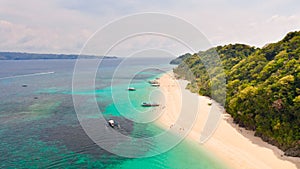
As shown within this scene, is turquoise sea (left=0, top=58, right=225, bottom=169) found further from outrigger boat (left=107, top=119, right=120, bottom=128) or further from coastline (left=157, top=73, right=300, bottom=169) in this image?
coastline (left=157, top=73, right=300, bottom=169)

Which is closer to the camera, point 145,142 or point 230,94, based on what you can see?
point 145,142

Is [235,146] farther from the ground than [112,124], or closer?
farther from the ground

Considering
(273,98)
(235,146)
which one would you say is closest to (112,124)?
(235,146)

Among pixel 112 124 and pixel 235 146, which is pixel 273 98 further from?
pixel 112 124

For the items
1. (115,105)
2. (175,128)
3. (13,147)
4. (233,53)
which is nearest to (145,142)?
(175,128)

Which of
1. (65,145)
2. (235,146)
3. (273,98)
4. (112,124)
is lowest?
(65,145)

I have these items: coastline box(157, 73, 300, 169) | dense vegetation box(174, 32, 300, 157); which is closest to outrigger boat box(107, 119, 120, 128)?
coastline box(157, 73, 300, 169)

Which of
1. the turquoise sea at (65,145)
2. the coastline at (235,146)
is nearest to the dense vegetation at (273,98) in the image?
the coastline at (235,146)

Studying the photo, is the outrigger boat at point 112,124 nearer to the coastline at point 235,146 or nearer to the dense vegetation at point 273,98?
the coastline at point 235,146

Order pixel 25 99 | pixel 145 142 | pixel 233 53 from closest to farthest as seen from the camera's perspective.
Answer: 1. pixel 145 142
2. pixel 25 99
3. pixel 233 53

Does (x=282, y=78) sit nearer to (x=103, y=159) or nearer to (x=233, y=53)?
(x=103, y=159)

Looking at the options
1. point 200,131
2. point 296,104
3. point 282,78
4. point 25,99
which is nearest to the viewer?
point 296,104
